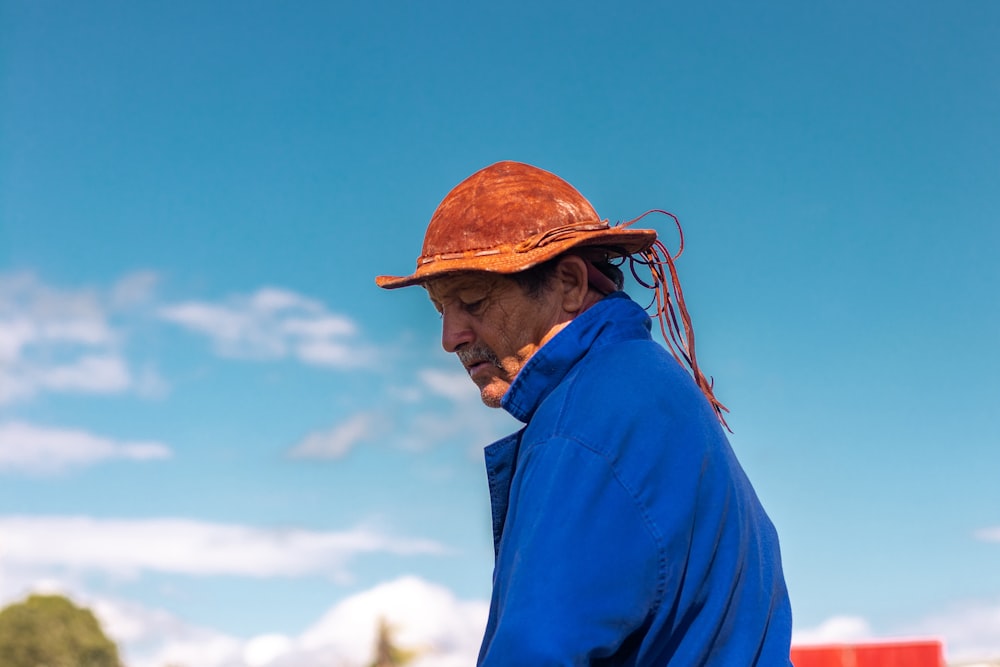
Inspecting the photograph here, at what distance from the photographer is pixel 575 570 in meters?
2.42

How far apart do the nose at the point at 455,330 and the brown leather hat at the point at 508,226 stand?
0.13 metres

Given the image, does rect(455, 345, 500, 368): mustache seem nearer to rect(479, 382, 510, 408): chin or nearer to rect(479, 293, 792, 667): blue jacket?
rect(479, 382, 510, 408): chin

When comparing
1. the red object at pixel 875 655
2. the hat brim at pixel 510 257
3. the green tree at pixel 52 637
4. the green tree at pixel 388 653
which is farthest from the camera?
the green tree at pixel 52 637

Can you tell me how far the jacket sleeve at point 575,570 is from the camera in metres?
2.37

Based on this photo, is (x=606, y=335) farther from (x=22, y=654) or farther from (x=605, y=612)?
(x=22, y=654)

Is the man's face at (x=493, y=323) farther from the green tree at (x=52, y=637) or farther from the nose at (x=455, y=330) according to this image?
the green tree at (x=52, y=637)

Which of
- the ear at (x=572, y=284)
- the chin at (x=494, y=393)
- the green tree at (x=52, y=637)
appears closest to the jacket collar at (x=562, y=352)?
the ear at (x=572, y=284)

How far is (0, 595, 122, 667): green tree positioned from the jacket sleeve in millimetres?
61566

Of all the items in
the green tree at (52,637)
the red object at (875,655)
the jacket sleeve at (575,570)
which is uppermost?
the green tree at (52,637)

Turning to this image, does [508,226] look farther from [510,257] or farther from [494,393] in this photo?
[494,393]

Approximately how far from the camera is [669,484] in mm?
2564

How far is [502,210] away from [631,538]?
107 cm

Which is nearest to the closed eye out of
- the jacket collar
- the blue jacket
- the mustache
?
the mustache

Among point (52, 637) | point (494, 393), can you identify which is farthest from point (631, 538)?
point (52, 637)
